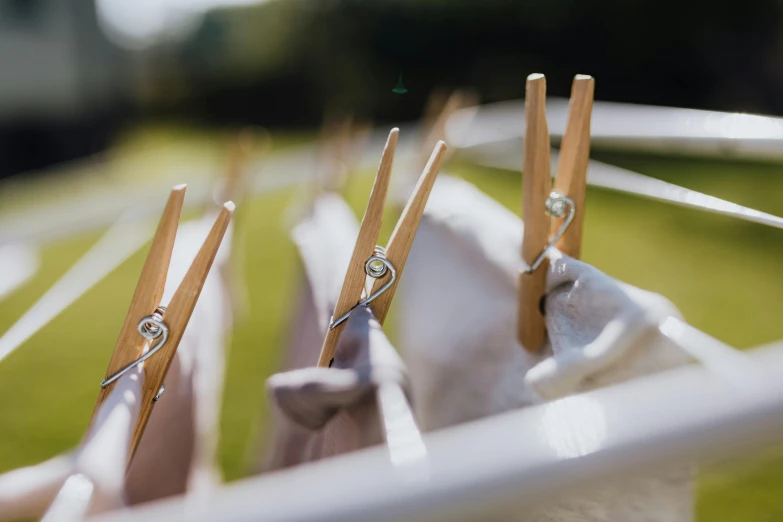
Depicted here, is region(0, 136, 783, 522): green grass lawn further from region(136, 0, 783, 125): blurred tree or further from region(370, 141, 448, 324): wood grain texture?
region(136, 0, 783, 125): blurred tree

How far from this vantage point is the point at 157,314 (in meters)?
0.36

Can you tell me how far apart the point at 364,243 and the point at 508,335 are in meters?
0.18

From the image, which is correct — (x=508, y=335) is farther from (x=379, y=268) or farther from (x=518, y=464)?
(x=518, y=464)

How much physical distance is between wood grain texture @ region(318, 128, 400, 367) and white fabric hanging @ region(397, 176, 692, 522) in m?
0.11

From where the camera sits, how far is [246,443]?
1.49 metres

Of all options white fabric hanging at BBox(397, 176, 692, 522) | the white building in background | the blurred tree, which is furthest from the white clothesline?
the white building in background

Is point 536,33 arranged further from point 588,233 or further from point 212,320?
point 212,320

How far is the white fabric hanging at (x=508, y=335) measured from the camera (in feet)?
1.14

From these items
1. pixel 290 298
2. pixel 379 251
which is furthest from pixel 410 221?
pixel 290 298

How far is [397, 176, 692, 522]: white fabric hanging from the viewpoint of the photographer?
0.35m

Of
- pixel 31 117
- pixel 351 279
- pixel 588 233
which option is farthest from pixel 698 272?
pixel 31 117

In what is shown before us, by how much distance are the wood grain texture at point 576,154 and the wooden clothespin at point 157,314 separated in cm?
22

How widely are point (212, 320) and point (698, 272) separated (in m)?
2.46

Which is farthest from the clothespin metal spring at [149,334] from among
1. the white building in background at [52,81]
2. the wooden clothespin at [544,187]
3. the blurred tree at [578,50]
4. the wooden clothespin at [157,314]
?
the white building in background at [52,81]
